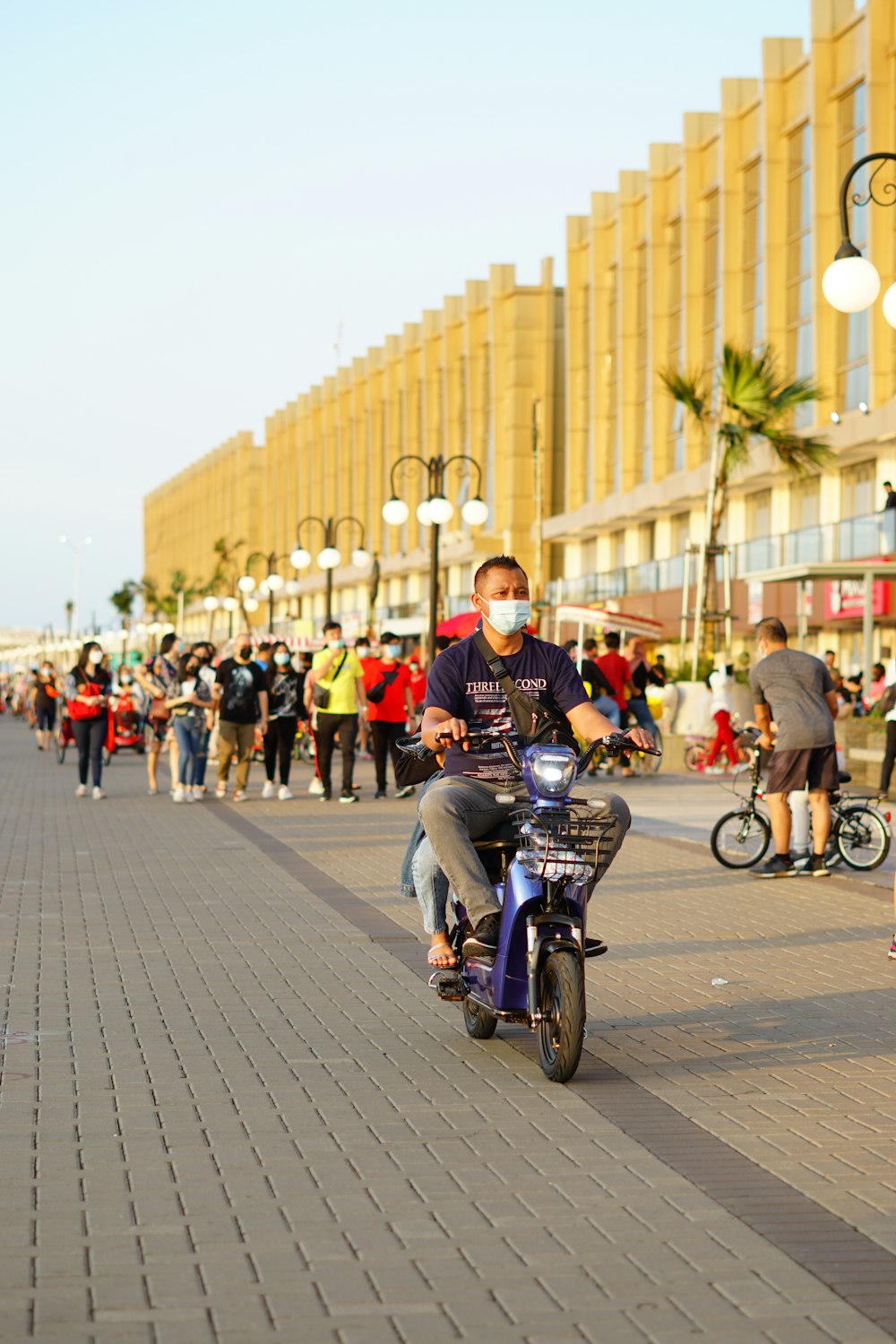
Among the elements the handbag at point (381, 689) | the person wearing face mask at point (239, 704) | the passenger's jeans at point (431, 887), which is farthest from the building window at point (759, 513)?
the passenger's jeans at point (431, 887)

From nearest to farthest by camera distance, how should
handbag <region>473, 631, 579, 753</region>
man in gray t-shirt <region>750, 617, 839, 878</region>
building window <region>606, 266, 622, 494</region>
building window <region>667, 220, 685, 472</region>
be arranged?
1. handbag <region>473, 631, 579, 753</region>
2. man in gray t-shirt <region>750, 617, 839, 878</region>
3. building window <region>667, 220, 685, 472</region>
4. building window <region>606, 266, 622, 494</region>

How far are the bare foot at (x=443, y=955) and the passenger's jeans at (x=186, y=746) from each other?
14665mm

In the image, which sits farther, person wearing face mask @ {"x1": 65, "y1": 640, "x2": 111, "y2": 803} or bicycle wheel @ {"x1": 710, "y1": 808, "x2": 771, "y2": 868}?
person wearing face mask @ {"x1": 65, "y1": 640, "x2": 111, "y2": 803}

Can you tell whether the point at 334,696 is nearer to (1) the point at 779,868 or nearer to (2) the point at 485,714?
(1) the point at 779,868

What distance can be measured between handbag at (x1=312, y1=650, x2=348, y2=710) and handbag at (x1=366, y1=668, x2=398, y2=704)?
23.5 inches

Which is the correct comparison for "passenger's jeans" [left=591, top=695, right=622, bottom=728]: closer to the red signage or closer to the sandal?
the red signage

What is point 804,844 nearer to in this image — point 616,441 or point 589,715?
point 589,715

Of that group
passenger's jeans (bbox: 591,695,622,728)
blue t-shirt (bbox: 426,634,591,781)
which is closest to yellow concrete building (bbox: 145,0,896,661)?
passenger's jeans (bbox: 591,695,622,728)

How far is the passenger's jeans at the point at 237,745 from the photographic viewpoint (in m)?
22.6

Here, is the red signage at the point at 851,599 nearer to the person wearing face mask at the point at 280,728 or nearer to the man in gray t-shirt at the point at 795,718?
the person wearing face mask at the point at 280,728

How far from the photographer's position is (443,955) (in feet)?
24.9

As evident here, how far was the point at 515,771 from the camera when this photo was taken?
744 centimetres

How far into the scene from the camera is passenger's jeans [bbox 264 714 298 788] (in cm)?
2322

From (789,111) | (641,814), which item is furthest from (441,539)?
(641,814)
